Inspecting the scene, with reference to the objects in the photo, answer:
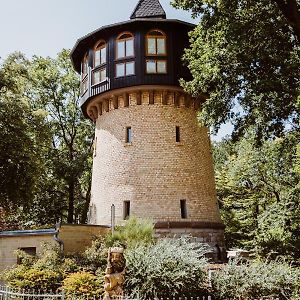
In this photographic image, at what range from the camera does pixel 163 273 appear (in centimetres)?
1138

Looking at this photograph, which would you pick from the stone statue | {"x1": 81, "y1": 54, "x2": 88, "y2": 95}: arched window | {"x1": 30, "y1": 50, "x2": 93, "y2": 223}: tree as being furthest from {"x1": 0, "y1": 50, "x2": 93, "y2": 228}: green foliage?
the stone statue

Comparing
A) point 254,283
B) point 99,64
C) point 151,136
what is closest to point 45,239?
point 151,136

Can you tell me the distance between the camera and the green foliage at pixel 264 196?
19344mm

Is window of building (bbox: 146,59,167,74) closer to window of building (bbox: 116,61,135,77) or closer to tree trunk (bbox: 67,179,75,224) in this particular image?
window of building (bbox: 116,61,135,77)

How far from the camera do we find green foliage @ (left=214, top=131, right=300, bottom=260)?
19344 millimetres

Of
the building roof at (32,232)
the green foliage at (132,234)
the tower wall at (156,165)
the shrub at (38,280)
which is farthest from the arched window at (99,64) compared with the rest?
the shrub at (38,280)

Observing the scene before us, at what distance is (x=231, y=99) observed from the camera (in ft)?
53.5

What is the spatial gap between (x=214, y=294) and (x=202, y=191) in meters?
9.60

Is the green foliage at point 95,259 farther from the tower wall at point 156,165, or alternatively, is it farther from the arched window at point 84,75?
the arched window at point 84,75

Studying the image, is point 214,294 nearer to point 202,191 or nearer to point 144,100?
point 202,191

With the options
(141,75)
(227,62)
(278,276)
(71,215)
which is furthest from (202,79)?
(71,215)

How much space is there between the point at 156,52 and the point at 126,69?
1727 millimetres

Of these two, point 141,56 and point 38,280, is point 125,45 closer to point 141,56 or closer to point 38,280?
point 141,56

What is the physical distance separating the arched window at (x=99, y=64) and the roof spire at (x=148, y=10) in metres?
2.61
